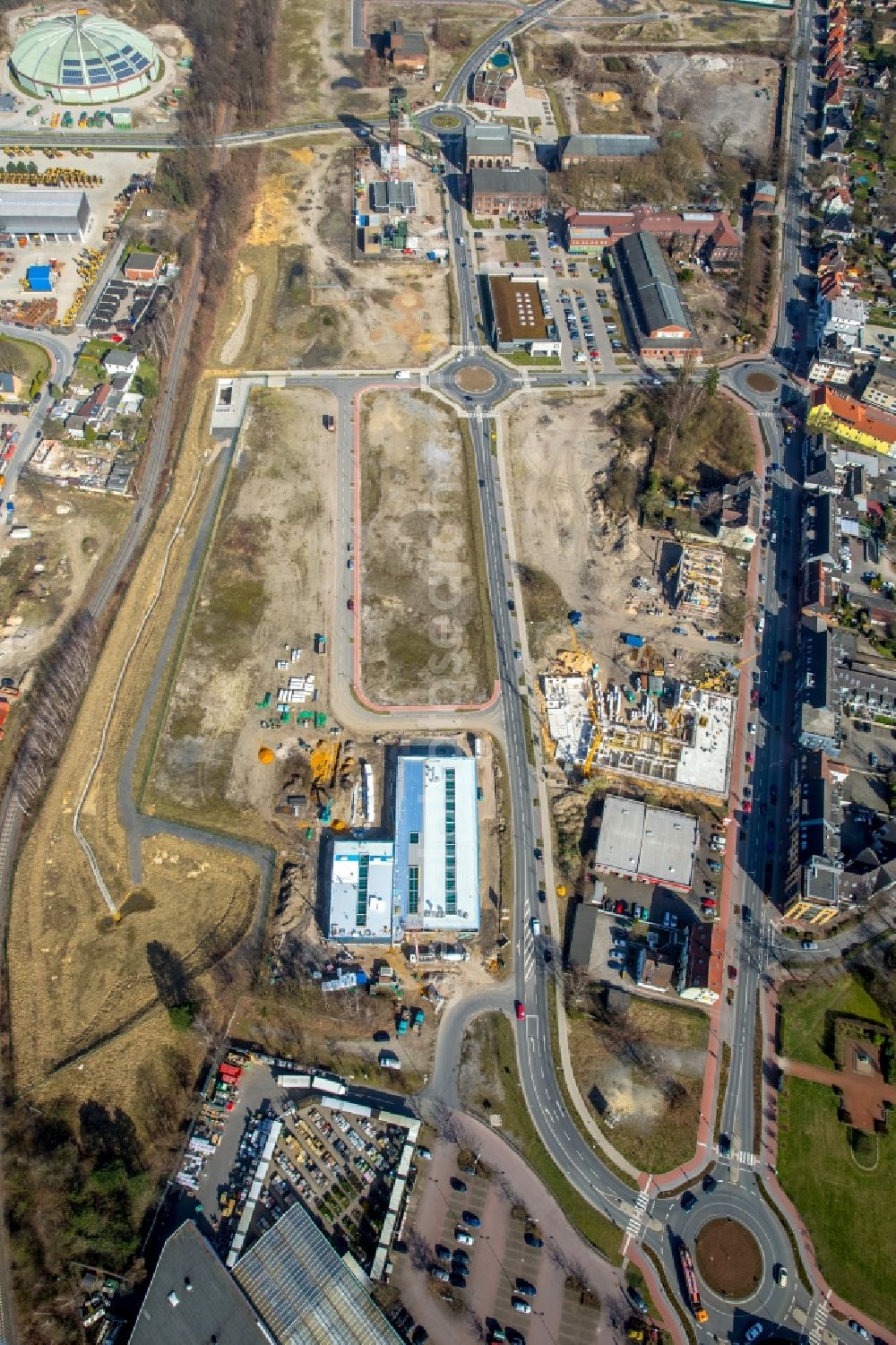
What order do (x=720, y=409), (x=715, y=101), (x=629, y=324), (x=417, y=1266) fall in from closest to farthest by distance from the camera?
(x=417, y=1266) < (x=720, y=409) < (x=629, y=324) < (x=715, y=101)

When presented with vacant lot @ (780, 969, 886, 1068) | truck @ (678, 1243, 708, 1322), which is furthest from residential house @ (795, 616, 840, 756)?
truck @ (678, 1243, 708, 1322)

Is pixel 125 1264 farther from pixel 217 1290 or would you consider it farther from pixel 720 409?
pixel 720 409

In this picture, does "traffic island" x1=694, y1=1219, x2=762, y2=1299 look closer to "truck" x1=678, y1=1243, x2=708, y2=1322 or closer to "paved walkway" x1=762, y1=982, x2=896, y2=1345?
"truck" x1=678, y1=1243, x2=708, y2=1322

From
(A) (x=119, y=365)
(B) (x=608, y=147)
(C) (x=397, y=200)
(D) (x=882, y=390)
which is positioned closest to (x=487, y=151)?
(C) (x=397, y=200)

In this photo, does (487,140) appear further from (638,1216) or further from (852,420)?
(638,1216)

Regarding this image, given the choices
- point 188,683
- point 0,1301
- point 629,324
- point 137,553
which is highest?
point 629,324

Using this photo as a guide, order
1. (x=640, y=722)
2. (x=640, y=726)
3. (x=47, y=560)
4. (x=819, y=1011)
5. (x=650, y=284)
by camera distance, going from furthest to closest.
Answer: (x=650, y=284) < (x=47, y=560) < (x=640, y=722) < (x=640, y=726) < (x=819, y=1011)

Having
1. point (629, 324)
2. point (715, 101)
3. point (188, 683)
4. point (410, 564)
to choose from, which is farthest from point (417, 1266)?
point (715, 101)

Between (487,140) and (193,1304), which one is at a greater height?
(487,140)
